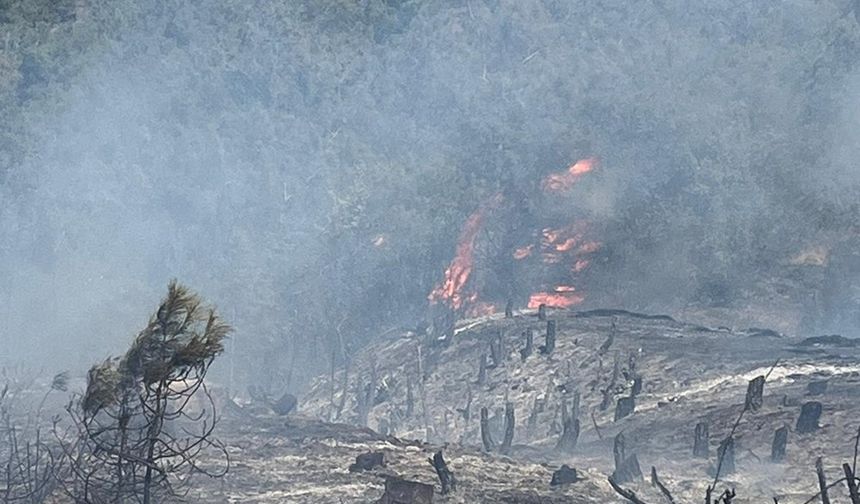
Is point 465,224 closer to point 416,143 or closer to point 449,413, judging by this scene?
point 416,143

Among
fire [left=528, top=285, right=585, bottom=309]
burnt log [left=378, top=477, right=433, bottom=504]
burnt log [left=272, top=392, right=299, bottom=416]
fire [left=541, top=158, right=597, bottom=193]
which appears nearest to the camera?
burnt log [left=378, top=477, right=433, bottom=504]

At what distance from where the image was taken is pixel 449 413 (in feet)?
126

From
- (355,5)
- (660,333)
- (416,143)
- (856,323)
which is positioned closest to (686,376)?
(660,333)

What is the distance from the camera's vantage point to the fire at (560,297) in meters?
54.6

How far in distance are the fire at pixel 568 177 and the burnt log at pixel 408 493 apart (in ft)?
129

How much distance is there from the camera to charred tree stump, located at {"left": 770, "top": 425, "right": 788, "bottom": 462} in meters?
26.4

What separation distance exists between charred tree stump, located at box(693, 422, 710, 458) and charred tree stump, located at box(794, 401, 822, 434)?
2.23 metres

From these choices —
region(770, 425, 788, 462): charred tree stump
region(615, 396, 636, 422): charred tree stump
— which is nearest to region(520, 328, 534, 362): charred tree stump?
region(615, 396, 636, 422): charred tree stump

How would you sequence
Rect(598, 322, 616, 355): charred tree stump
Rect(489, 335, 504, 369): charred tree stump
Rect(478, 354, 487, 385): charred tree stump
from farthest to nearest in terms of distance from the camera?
Rect(489, 335, 504, 369): charred tree stump < Rect(478, 354, 487, 385): charred tree stump < Rect(598, 322, 616, 355): charred tree stump

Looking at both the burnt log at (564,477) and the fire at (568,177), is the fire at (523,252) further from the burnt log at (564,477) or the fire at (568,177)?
the burnt log at (564,477)

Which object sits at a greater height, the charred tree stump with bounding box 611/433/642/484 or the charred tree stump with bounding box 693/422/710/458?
the charred tree stump with bounding box 693/422/710/458

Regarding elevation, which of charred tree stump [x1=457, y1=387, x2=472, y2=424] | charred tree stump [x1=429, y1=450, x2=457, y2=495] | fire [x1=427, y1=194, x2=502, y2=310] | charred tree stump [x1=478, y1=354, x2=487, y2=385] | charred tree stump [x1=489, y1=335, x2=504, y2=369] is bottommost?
charred tree stump [x1=429, y1=450, x2=457, y2=495]

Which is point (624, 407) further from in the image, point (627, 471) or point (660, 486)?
point (660, 486)

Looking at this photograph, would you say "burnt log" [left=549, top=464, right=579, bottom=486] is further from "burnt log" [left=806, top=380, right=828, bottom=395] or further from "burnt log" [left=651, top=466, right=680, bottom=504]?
"burnt log" [left=806, top=380, right=828, bottom=395]
